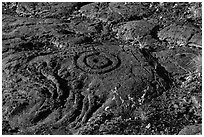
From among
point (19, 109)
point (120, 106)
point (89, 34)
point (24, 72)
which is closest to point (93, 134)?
point (120, 106)

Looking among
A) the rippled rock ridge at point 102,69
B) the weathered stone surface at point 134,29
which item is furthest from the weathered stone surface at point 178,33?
the weathered stone surface at point 134,29

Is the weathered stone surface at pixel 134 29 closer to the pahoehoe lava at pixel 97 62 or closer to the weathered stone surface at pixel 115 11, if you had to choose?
the weathered stone surface at pixel 115 11

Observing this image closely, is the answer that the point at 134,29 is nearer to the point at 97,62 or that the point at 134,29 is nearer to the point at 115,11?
the point at 115,11

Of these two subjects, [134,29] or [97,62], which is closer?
[97,62]

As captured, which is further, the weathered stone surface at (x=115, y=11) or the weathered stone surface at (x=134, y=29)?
the weathered stone surface at (x=115, y=11)

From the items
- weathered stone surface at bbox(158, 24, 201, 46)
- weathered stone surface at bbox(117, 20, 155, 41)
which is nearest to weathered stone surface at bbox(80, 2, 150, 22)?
weathered stone surface at bbox(117, 20, 155, 41)

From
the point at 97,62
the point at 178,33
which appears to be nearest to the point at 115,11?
the point at 178,33

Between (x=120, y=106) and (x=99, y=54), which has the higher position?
(x=99, y=54)

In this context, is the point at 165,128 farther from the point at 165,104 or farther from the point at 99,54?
the point at 99,54
